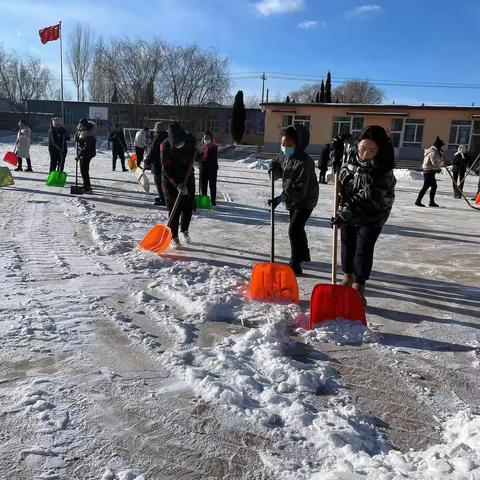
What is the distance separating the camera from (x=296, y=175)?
16.1ft

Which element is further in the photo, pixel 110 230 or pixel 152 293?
pixel 110 230

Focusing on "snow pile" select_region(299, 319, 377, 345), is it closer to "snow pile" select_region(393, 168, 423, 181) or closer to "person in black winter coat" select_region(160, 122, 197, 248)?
"person in black winter coat" select_region(160, 122, 197, 248)

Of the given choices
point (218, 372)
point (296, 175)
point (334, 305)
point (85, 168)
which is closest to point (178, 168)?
point (296, 175)

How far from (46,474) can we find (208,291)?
8.12 feet

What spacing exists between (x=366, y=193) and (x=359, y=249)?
50 centimetres

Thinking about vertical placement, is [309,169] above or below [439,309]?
above

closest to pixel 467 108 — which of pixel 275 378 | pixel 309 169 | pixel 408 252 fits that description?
pixel 408 252

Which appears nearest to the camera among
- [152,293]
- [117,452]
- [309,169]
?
[117,452]

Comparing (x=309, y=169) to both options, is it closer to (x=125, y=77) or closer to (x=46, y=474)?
(x=46, y=474)

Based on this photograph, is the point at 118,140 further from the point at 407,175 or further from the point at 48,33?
the point at 48,33

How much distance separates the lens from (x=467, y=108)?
93.2 feet

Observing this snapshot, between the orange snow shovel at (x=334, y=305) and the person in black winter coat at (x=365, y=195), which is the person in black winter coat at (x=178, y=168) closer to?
the person in black winter coat at (x=365, y=195)

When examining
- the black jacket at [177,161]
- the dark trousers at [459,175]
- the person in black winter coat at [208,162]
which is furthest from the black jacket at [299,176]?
the dark trousers at [459,175]

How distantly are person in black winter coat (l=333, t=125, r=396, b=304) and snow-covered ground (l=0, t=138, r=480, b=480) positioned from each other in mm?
575
